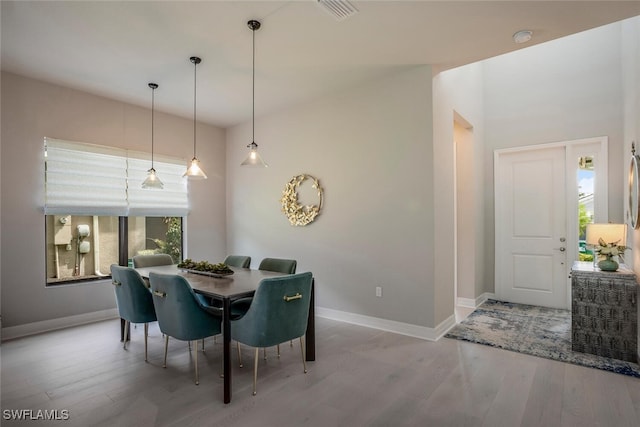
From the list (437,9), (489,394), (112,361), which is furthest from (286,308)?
(437,9)

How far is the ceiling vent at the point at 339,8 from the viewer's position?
2455mm

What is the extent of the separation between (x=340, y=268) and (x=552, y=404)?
249cm

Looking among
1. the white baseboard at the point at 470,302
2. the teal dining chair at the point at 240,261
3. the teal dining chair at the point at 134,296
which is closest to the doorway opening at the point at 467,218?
the white baseboard at the point at 470,302

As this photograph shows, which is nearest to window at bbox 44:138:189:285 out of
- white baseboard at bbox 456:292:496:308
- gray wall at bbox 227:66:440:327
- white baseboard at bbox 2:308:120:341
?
white baseboard at bbox 2:308:120:341

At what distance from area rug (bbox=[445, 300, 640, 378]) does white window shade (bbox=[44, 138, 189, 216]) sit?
4.39m

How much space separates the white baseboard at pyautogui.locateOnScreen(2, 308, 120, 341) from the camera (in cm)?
367

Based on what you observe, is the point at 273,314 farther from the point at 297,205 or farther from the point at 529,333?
the point at 529,333

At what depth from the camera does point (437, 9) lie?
2580 millimetres

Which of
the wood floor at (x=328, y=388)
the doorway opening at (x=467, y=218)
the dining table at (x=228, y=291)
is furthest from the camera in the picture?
the doorway opening at (x=467, y=218)

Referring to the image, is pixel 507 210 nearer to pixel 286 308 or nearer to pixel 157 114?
pixel 286 308

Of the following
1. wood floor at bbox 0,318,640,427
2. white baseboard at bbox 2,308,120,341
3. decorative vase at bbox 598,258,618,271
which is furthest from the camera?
white baseboard at bbox 2,308,120,341

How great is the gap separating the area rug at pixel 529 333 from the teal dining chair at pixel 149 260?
3.47 m

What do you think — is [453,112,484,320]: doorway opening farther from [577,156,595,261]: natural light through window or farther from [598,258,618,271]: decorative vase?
[598,258,618,271]: decorative vase

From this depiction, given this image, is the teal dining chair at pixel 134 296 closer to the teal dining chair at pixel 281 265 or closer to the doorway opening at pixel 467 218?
the teal dining chair at pixel 281 265
